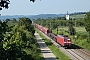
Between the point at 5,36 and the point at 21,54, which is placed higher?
the point at 5,36

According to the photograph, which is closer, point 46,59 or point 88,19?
point 46,59

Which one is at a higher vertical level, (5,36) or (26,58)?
(5,36)

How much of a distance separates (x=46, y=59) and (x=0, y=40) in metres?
34.6

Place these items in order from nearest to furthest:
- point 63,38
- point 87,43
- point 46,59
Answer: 1. point 46,59
2. point 63,38
3. point 87,43

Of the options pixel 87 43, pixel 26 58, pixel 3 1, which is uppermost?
pixel 3 1

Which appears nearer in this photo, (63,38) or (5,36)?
(5,36)

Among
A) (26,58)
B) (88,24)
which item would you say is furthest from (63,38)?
(26,58)

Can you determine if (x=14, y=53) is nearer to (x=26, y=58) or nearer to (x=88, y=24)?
(x=26, y=58)

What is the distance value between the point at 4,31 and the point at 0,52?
0.74 m

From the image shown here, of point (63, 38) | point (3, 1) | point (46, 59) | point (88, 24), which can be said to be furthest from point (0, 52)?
point (88, 24)

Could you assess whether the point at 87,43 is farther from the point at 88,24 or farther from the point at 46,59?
the point at 46,59

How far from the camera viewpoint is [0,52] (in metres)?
9.83

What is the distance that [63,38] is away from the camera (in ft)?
185

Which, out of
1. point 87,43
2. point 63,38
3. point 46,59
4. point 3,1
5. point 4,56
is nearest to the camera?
point 3,1
